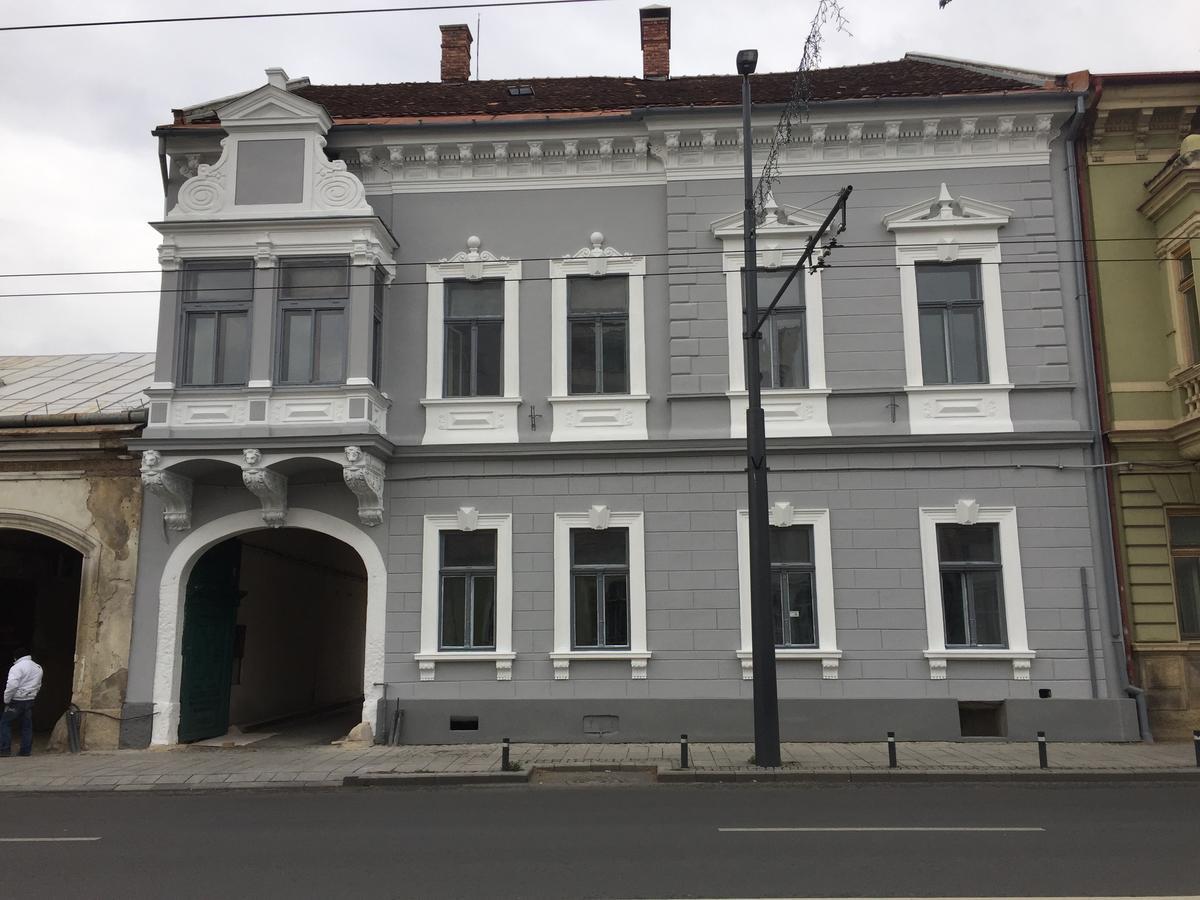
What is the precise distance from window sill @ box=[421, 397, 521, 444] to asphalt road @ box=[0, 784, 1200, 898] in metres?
5.79

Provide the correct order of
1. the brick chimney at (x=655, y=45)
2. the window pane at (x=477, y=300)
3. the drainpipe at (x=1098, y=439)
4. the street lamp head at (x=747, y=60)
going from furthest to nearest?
1. the brick chimney at (x=655, y=45)
2. the window pane at (x=477, y=300)
3. the drainpipe at (x=1098, y=439)
4. the street lamp head at (x=747, y=60)

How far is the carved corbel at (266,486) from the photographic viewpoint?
14.5m

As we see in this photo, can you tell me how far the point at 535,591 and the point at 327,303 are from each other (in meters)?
5.50

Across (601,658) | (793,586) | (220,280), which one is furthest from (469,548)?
(220,280)

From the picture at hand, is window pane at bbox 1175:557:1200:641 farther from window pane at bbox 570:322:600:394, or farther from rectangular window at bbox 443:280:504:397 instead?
rectangular window at bbox 443:280:504:397

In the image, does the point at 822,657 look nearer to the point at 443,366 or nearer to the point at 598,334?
the point at 598,334

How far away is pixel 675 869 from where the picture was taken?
7148mm

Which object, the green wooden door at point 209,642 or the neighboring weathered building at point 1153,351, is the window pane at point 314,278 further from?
the neighboring weathered building at point 1153,351

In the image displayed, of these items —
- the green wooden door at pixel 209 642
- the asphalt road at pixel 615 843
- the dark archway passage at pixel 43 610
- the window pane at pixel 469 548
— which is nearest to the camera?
the asphalt road at pixel 615 843

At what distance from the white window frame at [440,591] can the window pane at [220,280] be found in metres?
4.64

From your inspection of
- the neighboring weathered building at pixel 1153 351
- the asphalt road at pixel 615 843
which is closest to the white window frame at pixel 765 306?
the neighboring weathered building at pixel 1153 351

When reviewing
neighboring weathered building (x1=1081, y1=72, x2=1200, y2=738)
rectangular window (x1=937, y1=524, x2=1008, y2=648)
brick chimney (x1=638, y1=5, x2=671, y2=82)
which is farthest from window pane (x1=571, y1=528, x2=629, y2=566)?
brick chimney (x1=638, y1=5, x2=671, y2=82)

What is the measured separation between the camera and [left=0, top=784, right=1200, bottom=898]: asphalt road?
22.1 feet

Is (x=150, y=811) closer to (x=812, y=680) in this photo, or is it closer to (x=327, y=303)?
(x=327, y=303)
